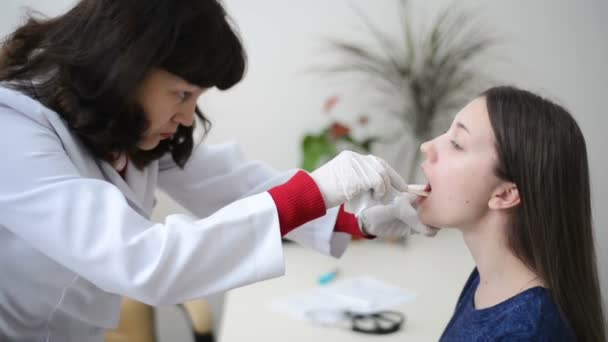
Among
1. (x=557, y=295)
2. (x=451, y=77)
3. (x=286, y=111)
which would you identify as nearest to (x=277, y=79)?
(x=286, y=111)

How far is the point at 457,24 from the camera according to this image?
224 cm

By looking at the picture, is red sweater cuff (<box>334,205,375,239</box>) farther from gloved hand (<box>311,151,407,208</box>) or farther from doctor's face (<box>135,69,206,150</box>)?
doctor's face (<box>135,69,206,150</box>)

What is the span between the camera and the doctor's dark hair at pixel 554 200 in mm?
1001

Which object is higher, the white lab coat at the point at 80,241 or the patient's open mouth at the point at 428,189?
the patient's open mouth at the point at 428,189

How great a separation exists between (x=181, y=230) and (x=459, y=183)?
0.57 metres

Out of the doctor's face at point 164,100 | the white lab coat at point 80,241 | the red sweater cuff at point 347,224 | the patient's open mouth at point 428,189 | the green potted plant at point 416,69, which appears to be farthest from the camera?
the green potted plant at point 416,69

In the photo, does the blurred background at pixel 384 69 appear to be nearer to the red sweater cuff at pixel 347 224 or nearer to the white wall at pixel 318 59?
the white wall at pixel 318 59

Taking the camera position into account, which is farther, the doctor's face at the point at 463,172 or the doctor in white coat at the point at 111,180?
the doctor's face at the point at 463,172

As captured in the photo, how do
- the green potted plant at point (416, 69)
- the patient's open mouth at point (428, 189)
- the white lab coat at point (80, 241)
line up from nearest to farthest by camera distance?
the white lab coat at point (80, 241) → the patient's open mouth at point (428, 189) → the green potted plant at point (416, 69)

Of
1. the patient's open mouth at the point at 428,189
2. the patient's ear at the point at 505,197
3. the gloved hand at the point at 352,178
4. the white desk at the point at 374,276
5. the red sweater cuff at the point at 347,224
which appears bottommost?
the white desk at the point at 374,276

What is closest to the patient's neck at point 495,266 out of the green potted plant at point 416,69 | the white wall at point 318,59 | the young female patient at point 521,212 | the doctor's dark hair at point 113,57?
the young female patient at point 521,212

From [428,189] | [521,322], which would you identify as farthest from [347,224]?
[521,322]

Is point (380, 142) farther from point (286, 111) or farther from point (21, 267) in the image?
point (21, 267)

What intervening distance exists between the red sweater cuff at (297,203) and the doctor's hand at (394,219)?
0.91ft
